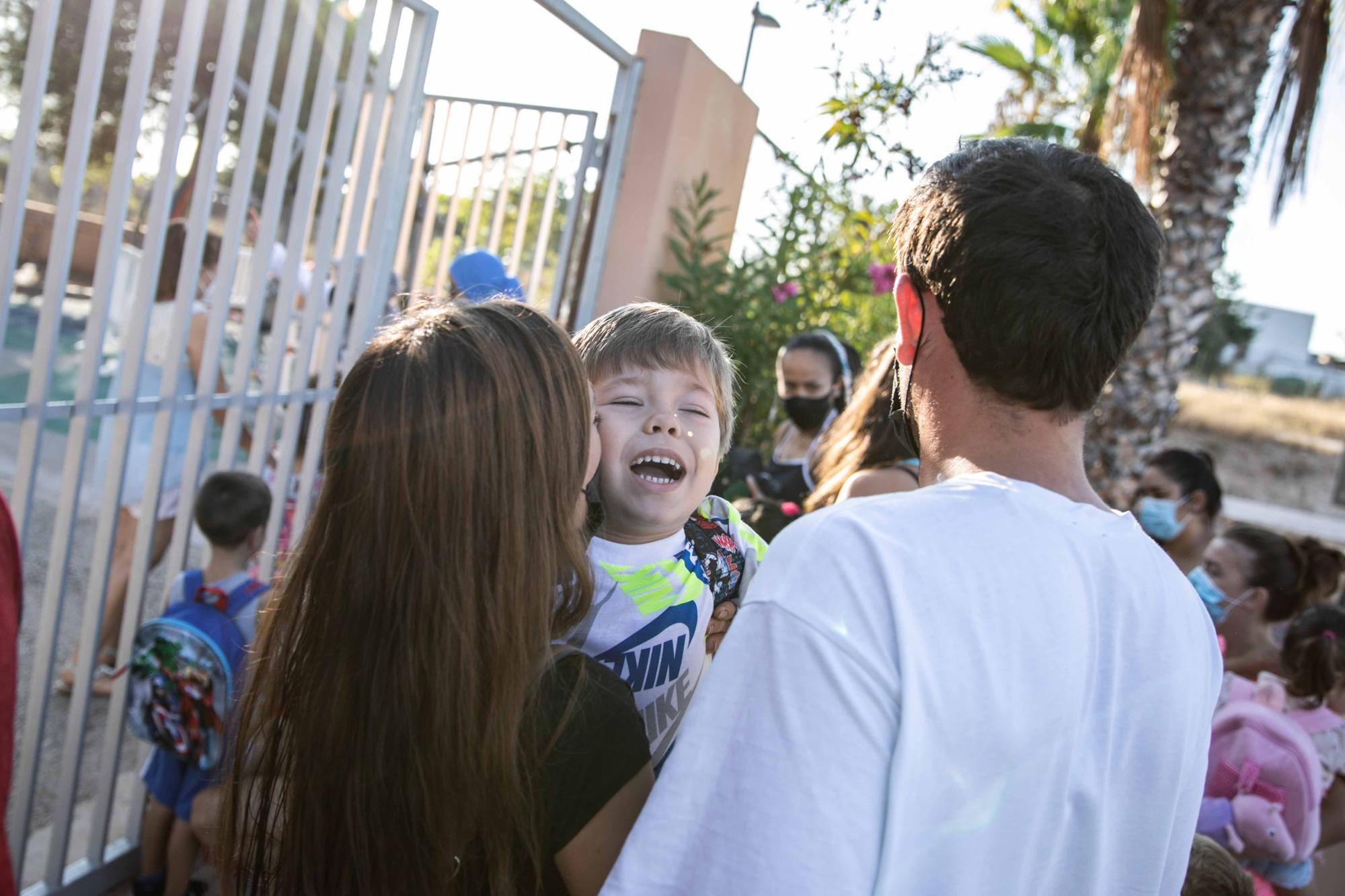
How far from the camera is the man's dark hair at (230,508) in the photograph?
9.64 ft

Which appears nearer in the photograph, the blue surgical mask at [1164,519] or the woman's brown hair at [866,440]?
the woman's brown hair at [866,440]

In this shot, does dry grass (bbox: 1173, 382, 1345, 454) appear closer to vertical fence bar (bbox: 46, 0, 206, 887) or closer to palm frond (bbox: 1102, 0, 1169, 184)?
palm frond (bbox: 1102, 0, 1169, 184)

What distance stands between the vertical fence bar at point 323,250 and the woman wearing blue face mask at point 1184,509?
131 inches

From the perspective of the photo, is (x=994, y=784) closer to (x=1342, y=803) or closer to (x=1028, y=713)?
(x=1028, y=713)

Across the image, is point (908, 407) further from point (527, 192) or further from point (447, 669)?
point (527, 192)

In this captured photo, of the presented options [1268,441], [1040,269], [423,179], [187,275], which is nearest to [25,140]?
[187,275]

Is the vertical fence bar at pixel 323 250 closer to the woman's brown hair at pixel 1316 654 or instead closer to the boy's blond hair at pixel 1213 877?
the boy's blond hair at pixel 1213 877

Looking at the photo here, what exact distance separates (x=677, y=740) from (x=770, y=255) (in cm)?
399

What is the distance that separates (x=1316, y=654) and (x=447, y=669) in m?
2.98

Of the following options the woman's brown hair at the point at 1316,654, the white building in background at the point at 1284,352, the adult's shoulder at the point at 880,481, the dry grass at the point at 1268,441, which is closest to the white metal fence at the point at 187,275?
the adult's shoulder at the point at 880,481

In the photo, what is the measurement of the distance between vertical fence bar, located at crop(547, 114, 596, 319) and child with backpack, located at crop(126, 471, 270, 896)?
175cm

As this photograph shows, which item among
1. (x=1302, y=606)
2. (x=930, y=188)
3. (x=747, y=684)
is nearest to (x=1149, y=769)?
(x=747, y=684)

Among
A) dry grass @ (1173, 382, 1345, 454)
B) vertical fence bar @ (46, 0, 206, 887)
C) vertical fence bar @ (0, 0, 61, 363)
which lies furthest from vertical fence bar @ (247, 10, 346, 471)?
dry grass @ (1173, 382, 1345, 454)

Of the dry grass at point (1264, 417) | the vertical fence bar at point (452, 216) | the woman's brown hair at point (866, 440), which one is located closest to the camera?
the woman's brown hair at point (866, 440)
